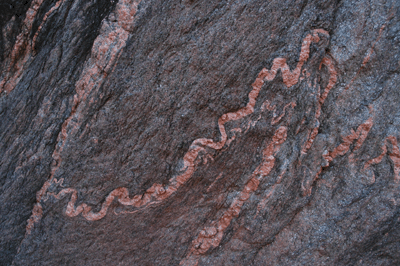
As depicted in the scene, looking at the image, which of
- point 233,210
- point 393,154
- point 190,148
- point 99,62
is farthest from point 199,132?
→ point 393,154

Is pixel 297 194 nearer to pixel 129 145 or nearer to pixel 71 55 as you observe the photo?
pixel 129 145

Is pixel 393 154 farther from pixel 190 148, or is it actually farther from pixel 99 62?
pixel 99 62

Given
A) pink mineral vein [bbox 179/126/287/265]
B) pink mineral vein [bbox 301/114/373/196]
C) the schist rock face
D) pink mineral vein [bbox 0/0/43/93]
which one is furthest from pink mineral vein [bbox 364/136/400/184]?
pink mineral vein [bbox 0/0/43/93]

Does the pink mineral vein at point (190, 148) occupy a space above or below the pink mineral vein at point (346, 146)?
above

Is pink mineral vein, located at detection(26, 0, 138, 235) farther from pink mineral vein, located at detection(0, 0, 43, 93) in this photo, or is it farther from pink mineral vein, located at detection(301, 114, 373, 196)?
pink mineral vein, located at detection(301, 114, 373, 196)

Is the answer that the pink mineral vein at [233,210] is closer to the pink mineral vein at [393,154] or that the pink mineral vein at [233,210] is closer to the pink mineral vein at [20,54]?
the pink mineral vein at [393,154]

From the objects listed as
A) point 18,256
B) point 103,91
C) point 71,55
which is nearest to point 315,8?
point 103,91

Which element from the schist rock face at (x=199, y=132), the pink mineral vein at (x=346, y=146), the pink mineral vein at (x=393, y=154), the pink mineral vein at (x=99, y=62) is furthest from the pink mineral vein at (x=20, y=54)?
the pink mineral vein at (x=393, y=154)
